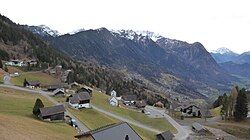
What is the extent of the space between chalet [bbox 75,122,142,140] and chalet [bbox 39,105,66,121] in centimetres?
3085

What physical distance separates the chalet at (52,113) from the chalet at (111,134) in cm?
3085

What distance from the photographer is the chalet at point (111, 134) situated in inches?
2579

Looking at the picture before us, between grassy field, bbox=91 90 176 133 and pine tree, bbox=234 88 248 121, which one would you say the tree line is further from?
grassy field, bbox=91 90 176 133

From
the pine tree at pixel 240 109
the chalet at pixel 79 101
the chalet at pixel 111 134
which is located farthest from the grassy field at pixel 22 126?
the pine tree at pixel 240 109

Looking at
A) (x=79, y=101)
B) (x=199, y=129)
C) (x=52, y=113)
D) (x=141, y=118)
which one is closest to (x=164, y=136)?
(x=199, y=129)

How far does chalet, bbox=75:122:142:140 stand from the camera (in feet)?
215

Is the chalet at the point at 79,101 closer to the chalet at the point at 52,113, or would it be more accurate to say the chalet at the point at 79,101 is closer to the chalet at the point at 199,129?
the chalet at the point at 52,113

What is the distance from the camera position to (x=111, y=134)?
6775 centimetres

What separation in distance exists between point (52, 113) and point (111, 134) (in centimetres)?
3591

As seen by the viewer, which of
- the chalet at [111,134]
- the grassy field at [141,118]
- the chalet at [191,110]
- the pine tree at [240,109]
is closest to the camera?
the chalet at [111,134]

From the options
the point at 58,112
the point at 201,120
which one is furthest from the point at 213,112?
the point at 58,112

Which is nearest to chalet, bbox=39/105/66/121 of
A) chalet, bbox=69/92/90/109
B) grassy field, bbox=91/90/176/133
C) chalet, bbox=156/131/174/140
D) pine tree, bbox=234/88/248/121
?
chalet, bbox=69/92/90/109

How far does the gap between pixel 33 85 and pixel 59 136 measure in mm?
102474

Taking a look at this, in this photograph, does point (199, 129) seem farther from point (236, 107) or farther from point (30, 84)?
point (30, 84)
